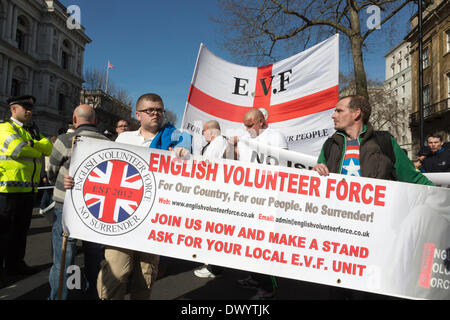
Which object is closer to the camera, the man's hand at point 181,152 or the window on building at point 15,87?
the man's hand at point 181,152

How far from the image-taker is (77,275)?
2.74 metres

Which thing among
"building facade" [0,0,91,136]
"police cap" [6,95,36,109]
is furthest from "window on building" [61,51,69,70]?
"police cap" [6,95,36,109]

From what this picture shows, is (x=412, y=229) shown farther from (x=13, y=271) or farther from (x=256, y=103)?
(x=13, y=271)

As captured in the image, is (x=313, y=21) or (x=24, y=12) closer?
(x=313, y=21)

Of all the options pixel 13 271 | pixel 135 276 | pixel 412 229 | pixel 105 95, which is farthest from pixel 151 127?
pixel 105 95

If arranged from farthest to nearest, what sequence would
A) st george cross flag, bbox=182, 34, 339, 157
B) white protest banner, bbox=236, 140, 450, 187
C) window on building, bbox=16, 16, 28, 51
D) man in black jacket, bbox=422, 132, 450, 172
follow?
window on building, bbox=16, 16, 28, 51
man in black jacket, bbox=422, 132, 450, 172
st george cross flag, bbox=182, 34, 339, 157
white protest banner, bbox=236, 140, 450, 187

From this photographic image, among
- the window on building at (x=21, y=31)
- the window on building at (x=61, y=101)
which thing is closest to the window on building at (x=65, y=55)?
the window on building at (x=61, y=101)

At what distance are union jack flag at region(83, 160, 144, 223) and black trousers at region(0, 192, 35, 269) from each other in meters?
1.80

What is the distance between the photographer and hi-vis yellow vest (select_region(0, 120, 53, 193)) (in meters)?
3.50

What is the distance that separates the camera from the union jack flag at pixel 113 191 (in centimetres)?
239

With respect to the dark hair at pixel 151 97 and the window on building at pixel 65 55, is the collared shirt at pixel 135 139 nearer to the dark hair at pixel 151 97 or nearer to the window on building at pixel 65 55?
the dark hair at pixel 151 97

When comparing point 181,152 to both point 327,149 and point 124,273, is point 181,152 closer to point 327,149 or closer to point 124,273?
point 124,273

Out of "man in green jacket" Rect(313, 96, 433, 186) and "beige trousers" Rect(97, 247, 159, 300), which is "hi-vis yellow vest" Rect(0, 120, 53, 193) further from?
"man in green jacket" Rect(313, 96, 433, 186)

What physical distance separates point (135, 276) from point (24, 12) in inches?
2175
